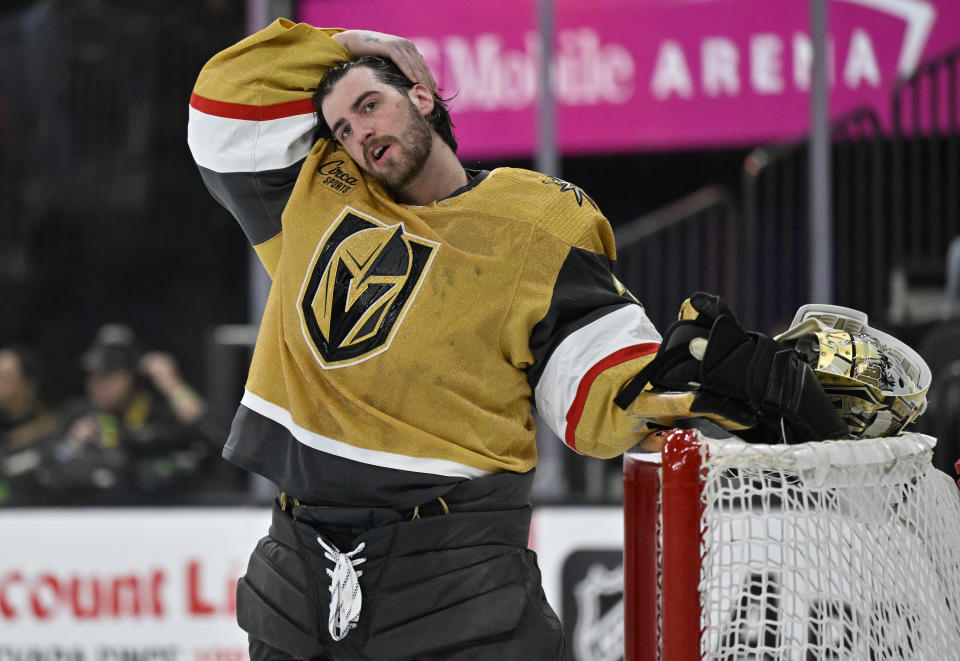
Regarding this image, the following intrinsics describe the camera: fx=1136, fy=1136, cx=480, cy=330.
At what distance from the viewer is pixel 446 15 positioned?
499 cm

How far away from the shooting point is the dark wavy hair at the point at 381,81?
5.18 feet

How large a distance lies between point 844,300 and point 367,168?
273cm

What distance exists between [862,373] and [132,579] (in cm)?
241

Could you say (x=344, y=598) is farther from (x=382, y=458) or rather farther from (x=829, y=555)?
(x=829, y=555)

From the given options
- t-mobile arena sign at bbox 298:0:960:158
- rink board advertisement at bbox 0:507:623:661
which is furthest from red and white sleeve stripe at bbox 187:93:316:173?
t-mobile arena sign at bbox 298:0:960:158

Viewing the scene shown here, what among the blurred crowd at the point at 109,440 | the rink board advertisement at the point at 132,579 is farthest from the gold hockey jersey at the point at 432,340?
the blurred crowd at the point at 109,440

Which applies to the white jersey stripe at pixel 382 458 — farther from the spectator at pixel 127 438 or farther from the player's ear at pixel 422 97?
the spectator at pixel 127 438

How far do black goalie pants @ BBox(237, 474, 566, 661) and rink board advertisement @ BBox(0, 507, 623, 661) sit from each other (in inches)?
64.2

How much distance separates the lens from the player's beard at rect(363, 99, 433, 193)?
1.52m

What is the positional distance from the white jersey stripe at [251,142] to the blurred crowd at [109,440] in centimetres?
181

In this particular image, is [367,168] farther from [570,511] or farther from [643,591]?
[570,511]

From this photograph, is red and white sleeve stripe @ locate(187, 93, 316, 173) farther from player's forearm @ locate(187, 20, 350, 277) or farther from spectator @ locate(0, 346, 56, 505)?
spectator @ locate(0, 346, 56, 505)

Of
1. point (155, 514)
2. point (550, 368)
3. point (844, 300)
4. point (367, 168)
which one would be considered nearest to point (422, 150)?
point (367, 168)

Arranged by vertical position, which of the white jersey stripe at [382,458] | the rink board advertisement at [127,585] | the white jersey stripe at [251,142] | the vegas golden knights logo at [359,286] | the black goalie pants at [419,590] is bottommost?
the rink board advertisement at [127,585]
